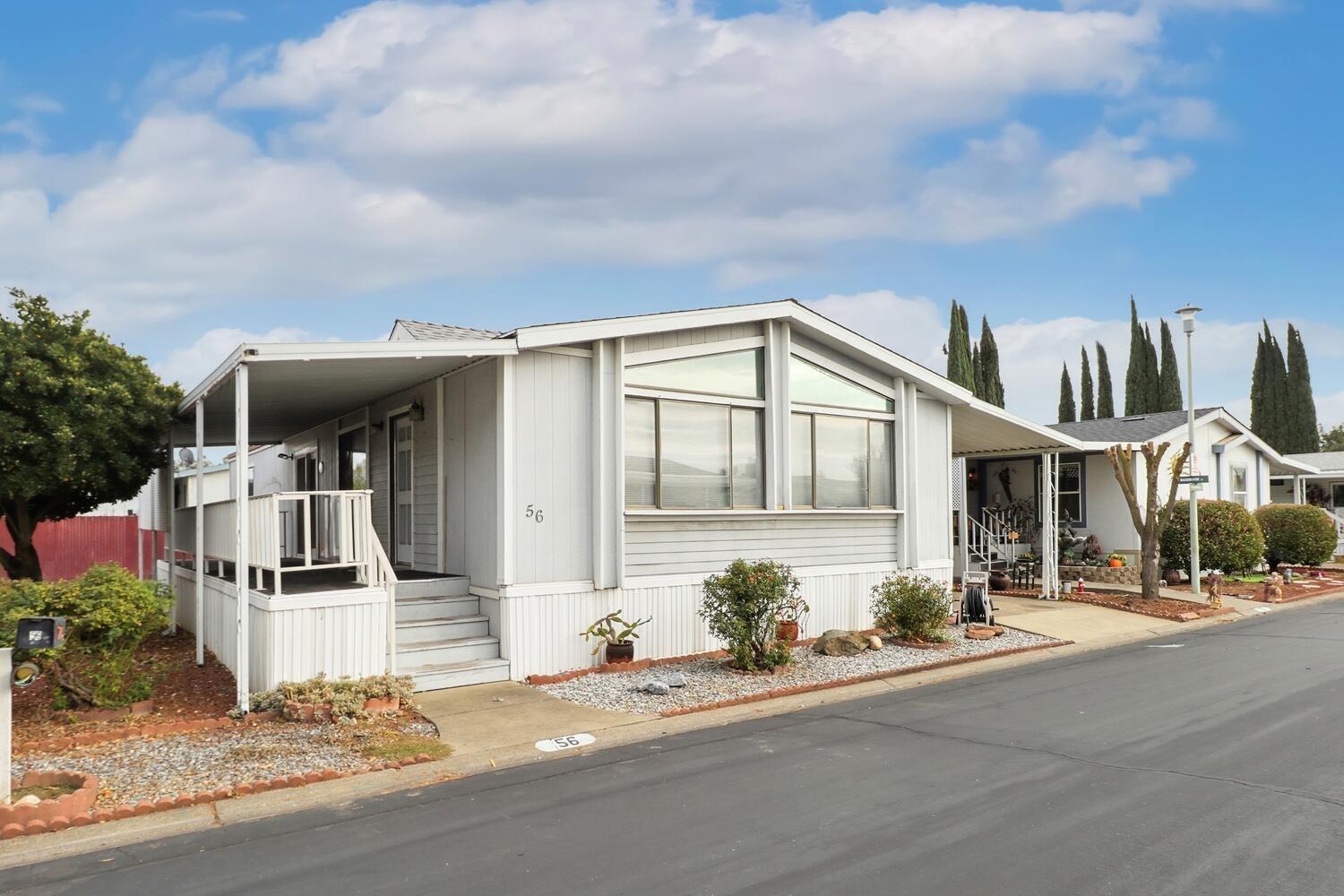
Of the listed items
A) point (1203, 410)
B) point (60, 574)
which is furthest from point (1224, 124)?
point (60, 574)

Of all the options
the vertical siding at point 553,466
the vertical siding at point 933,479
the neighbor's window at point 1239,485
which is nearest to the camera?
the vertical siding at point 553,466

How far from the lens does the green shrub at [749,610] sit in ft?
31.4

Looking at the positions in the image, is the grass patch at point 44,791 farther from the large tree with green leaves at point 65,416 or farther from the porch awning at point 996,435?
the porch awning at point 996,435

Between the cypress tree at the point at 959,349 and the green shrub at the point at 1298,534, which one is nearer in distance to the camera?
the green shrub at the point at 1298,534

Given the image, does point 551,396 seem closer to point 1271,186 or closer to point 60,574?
point 60,574

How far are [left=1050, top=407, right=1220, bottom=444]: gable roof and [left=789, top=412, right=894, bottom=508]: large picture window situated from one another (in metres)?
9.76

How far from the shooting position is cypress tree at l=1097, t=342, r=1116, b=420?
45.0 meters

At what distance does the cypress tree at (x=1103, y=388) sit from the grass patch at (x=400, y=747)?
147ft

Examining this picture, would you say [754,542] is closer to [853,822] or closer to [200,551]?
[853,822]

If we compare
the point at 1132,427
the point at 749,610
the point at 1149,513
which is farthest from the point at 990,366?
the point at 749,610

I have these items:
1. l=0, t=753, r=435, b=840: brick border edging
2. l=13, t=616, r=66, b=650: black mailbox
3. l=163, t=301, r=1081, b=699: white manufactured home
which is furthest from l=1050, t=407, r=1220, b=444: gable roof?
l=13, t=616, r=66, b=650: black mailbox

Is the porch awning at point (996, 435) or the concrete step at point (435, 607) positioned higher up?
the porch awning at point (996, 435)

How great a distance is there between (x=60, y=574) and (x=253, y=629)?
12597 mm

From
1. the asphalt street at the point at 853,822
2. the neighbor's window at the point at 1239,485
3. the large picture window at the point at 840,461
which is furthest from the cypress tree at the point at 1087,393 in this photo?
the asphalt street at the point at 853,822
